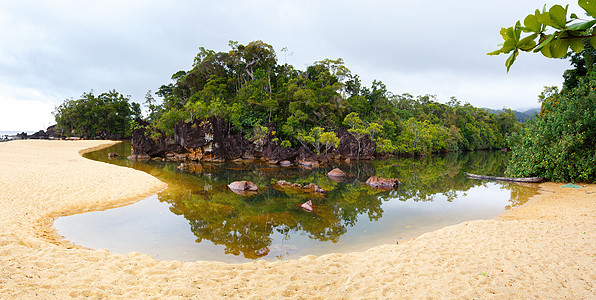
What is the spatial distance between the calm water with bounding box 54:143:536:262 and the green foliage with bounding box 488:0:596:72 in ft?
22.8

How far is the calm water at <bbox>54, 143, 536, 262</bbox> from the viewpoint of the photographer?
808cm

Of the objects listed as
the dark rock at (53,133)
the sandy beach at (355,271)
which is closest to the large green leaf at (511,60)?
the sandy beach at (355,271)

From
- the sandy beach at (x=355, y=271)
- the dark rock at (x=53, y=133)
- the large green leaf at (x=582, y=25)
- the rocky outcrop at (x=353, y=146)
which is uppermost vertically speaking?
the dark rock at (x=53, y=133)

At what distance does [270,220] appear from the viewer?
10969 millimetres

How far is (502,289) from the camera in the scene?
418 centimetres

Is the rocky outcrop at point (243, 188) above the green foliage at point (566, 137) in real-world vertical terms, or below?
below

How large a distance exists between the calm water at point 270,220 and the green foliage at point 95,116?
69.3 metres

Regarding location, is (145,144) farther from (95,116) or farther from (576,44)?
(95,116)

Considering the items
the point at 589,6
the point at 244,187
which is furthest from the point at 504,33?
the point at 244,187

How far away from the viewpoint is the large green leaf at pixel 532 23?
5.94ft

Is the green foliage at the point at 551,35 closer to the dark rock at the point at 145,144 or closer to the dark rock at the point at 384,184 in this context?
the dark rock at the point at 384,184

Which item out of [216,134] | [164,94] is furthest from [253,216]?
[164,94]

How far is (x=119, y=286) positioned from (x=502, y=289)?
6.16m

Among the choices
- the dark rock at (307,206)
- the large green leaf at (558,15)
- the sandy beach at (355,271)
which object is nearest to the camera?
the large green leaf at (558,15)
